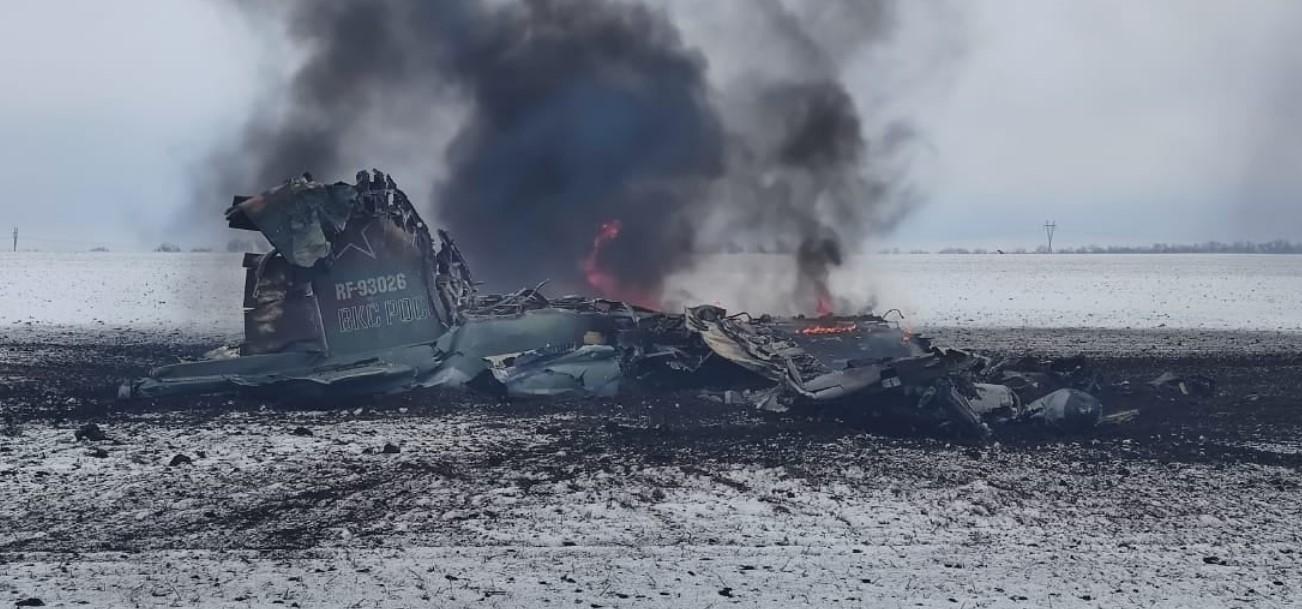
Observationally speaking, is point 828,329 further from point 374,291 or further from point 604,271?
point 604,271

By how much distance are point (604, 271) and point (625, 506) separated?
23.3 m

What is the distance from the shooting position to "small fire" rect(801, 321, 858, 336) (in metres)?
18.5

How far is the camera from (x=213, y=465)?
11.3m

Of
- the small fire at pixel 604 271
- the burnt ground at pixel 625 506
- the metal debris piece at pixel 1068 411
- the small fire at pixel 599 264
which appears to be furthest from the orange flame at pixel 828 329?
the small fire at pixel 599 264

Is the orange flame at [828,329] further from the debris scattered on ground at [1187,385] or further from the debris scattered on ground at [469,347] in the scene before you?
the debris scattered on ground at [1187,385]

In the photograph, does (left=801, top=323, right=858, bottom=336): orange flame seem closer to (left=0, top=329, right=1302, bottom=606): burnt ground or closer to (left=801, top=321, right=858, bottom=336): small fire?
(left=801, top=321, right=858, bottom=336): small fire

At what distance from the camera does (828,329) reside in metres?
18.7

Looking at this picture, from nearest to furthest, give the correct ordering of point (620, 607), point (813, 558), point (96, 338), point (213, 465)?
1. point (620, 607)
2. point (813, 558)
3. point (213, 465)
4. point (96, 338)

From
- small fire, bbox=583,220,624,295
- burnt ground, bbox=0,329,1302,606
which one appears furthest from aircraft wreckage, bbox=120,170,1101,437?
small fire, bbox=583,220,624,295

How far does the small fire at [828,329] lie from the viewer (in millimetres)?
18547

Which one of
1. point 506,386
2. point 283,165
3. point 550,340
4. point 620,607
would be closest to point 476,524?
point 620,607

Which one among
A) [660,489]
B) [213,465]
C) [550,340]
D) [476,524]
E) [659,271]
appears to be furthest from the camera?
[659,271]

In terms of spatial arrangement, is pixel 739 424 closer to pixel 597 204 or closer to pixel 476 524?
pixel 476 524

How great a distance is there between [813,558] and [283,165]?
2981 cm
